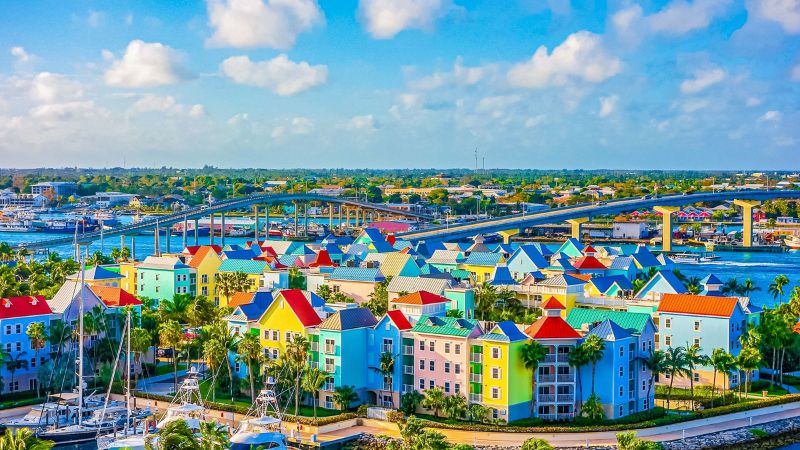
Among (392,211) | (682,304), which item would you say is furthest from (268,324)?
(392,211)

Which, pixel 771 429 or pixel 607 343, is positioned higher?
pixel 607 343

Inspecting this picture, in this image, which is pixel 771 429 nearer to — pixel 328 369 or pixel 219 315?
pixel 328 369

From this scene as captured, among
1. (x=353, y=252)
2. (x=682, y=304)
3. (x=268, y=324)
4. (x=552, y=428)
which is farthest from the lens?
(x=353, y=252)

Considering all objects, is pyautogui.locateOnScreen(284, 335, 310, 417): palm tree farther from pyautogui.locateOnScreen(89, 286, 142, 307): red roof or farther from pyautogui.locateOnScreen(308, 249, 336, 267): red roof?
pyautogui.locateOnScreen(308, 249, 336, 267): red roof

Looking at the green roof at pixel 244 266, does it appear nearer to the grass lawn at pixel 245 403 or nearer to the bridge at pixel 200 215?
the grass lawn at pixel 245 403

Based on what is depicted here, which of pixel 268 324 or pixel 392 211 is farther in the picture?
pixel 392 211

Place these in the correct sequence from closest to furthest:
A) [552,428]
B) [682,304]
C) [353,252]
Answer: [552,428], [682,304], [353,252]
